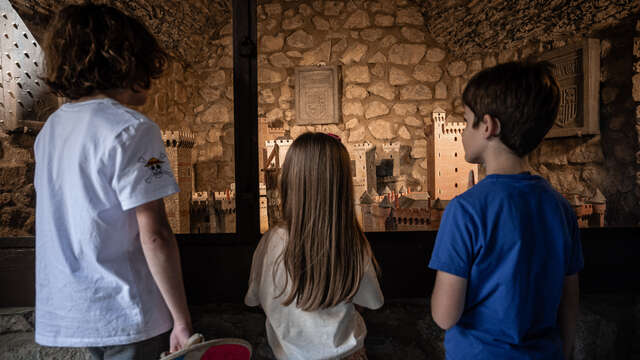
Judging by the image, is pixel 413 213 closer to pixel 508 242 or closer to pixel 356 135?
pixel 508 242

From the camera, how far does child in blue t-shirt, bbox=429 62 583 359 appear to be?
40.5 inches

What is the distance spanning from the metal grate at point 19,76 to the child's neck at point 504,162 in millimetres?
2414

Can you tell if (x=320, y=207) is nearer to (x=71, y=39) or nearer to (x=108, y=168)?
(x=108, y=168)

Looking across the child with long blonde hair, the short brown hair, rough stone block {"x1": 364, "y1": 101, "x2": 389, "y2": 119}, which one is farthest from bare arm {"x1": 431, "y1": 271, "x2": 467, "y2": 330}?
rough stone block {"x1": 364, "y1": 101, "x2": 389, "y2": 119}

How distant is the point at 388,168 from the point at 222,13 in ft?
5.07

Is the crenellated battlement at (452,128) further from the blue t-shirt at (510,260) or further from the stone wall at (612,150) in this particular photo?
the blue t-shirt at (510,260)

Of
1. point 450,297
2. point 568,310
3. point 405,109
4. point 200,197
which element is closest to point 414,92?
point 405,109

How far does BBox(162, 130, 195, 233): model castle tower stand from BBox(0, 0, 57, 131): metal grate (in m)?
0.80

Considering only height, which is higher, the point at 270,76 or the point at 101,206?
the point at 270,76

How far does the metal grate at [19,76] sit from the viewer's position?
7.04 ft

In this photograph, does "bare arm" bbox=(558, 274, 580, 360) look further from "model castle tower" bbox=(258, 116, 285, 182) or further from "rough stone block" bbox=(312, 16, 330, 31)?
"rough stone block" bbox=(312, 16, 330, 31)

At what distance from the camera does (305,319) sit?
51.5 inches

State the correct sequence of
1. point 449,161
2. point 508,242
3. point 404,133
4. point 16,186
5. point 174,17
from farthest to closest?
1. point 404,133
2. point 449,161
3. point 174,17
4. point 16,186
5. point 508,242

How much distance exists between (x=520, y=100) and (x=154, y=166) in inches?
43.7
